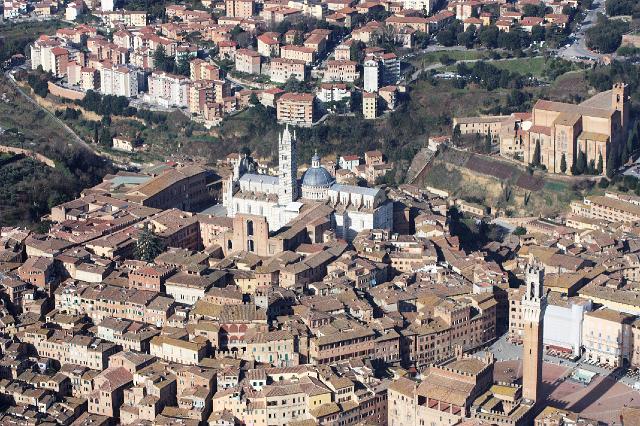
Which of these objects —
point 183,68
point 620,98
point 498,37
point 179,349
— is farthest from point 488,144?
point 179,349

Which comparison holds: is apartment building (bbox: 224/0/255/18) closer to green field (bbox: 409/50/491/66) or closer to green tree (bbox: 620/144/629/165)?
green field (bbox: 409/50/491/66)

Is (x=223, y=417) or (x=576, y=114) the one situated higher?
(x=576, y=114)

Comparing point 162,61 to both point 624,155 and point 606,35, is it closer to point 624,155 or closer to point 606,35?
point 606,35

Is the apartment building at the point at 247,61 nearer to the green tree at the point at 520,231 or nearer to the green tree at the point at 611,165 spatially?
the green tree at the point at 611,165

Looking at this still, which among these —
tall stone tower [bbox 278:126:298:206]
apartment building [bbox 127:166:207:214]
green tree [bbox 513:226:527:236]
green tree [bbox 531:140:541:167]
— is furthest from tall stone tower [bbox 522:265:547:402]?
green tree [bbox 531:140:541:167]

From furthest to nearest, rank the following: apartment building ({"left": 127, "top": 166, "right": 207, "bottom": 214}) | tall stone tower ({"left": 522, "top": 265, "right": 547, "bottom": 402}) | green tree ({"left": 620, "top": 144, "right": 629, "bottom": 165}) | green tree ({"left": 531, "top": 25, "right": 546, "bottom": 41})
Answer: green tree ({"left": 531, "top": 25, "right": 546, "bottom": 41})
green tree ({"left": 620, "top": 144, "right": 629, "bottom": 165})
apartment building ({"left": 127, "top": 166, "right": 207, "bottom": 214})
tall stone tower ({"left": 522, "top": 265, "right": 547, "bottom": 402})

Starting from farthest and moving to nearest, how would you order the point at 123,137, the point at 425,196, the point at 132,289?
1. the point at 123,137
2. the point at 425,196
3. the point at 132,289

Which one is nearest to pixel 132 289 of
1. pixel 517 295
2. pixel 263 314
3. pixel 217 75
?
pixel 263 314

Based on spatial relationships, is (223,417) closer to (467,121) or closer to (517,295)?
(517,295)
